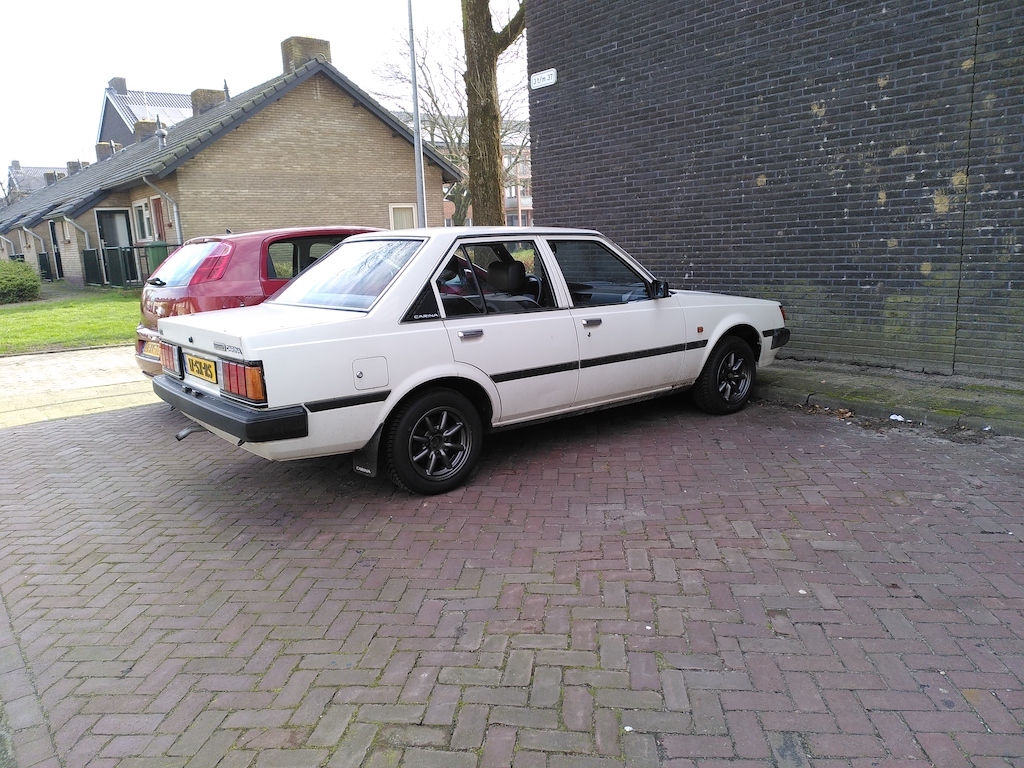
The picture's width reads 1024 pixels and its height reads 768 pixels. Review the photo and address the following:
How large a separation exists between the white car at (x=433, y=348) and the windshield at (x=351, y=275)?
0.02 metres

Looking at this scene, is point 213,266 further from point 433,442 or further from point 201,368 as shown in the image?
point 433,442

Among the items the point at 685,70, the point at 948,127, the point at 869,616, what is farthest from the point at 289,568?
the point at 685,70

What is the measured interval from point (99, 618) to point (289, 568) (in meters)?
0.87

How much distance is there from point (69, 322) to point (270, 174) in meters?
10.0

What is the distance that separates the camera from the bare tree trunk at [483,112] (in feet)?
43.6

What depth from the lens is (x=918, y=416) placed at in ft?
19.8

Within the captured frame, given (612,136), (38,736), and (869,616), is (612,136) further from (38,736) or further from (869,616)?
(38,736)

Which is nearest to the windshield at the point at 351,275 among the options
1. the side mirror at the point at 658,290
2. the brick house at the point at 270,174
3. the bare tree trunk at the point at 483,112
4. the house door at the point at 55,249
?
the side mirror at the point at 658,290

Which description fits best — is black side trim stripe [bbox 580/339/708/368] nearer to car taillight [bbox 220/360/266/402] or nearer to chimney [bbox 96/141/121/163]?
car taillight [bbox 220/360/266/402]

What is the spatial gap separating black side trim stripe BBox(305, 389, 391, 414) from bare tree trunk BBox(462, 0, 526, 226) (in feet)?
31.0

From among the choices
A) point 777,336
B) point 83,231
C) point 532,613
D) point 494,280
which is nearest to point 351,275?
point 494,280

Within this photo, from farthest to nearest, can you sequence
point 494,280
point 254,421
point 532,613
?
point 494,280, point 254,421, point 532,613

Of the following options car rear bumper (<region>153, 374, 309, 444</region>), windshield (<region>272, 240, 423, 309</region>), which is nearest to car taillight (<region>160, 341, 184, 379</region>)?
car rear bumper (<region>153, 374, 309, 444</region>)

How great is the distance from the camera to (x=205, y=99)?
30.8 meters
